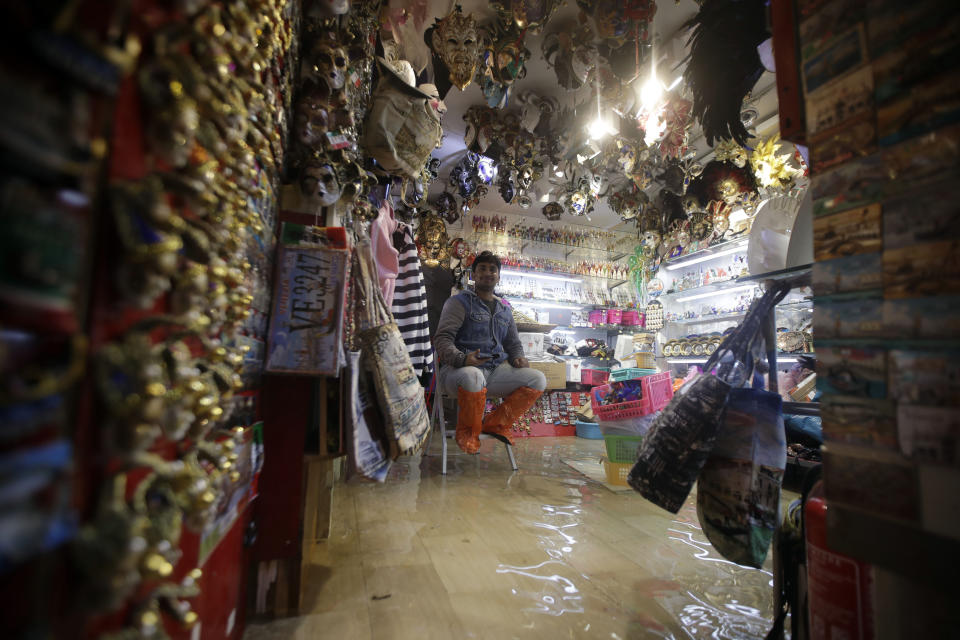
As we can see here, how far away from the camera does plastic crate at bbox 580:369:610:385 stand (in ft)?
15.7

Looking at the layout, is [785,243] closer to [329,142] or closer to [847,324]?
[847,324]

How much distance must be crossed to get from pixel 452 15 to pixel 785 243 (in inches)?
90.1

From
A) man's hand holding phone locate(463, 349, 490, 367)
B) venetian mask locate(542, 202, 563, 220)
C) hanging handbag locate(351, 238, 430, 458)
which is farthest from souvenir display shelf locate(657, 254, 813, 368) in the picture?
hanging handbag locate(351, 238, 430, 458)

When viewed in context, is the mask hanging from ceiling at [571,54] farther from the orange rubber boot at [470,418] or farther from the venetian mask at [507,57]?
the orange rubber boot at [470,418]

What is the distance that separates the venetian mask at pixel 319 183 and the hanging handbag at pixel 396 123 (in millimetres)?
563

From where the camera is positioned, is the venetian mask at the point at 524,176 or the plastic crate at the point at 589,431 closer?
the venetian mask at the point at 524,176

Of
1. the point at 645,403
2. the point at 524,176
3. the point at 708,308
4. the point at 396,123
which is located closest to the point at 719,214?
the point at 708,308

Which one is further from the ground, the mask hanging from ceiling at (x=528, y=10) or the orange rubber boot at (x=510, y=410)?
the mask hanging from ceiling at (x=528, y=10)

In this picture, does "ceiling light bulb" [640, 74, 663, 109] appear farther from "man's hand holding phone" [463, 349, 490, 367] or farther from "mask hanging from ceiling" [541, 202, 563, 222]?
"man's hand holding phone" [463, 349, 490, 367]

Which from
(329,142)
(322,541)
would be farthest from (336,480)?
(329,142)

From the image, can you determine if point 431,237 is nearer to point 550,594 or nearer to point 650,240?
point 650,240

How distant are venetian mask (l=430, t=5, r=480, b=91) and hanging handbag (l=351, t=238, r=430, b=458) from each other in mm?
1776

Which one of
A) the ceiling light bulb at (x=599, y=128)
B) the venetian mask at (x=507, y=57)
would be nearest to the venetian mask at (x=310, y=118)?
the venetian mask at (x=507, y=57)

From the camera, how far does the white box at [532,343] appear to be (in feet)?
14.6
